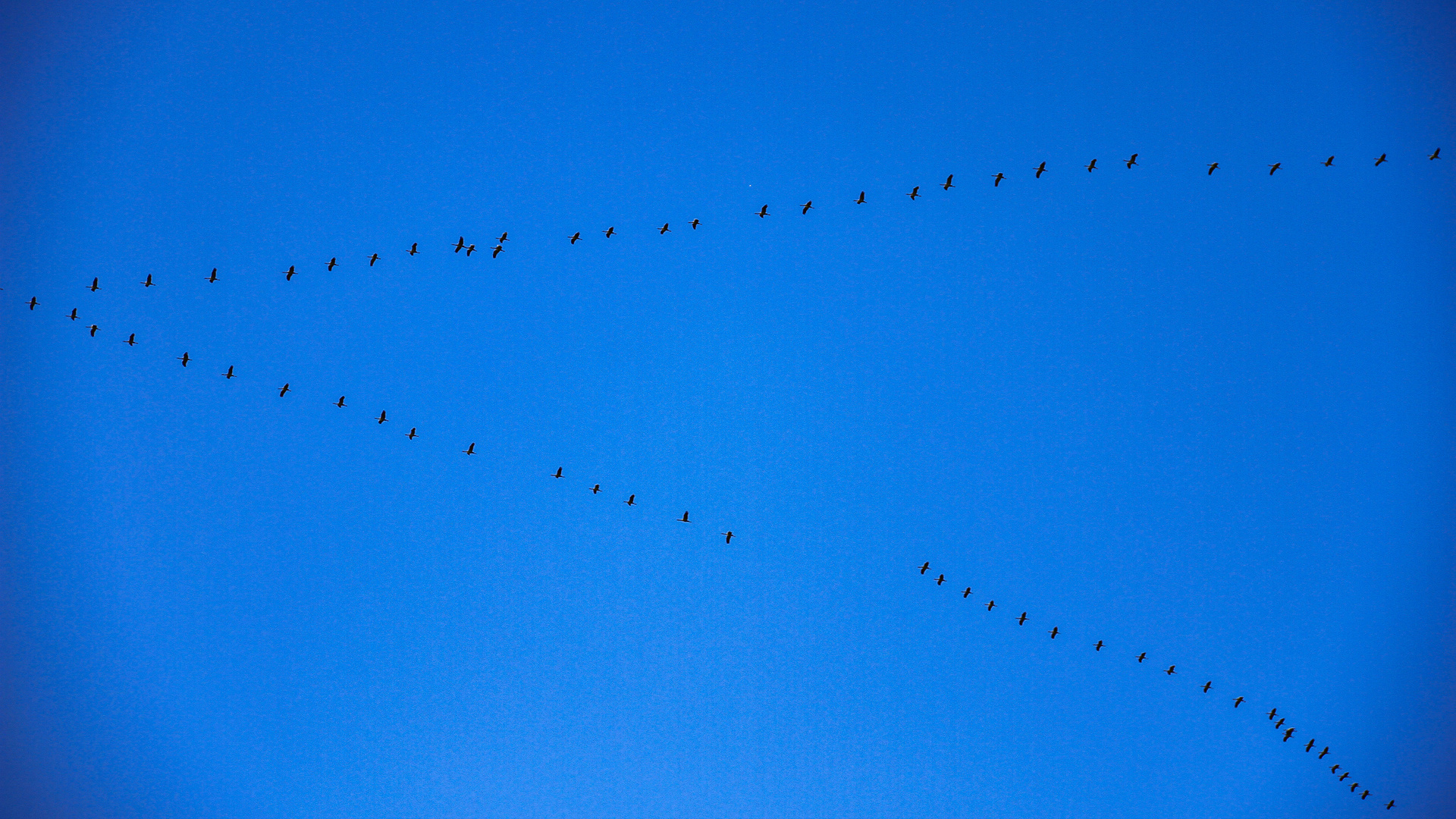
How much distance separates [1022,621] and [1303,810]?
804cm

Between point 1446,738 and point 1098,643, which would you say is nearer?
point 1098,643

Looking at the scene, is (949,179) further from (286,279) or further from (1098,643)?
(286,279)

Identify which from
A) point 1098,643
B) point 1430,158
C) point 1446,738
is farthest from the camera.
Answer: point 1446,738

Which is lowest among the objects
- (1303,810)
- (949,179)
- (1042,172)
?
(1303,810)

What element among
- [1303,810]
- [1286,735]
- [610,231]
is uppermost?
[610,231]

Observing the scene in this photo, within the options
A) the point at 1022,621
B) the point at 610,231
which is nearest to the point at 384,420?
the point at 610,231

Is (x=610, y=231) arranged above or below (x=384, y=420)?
above

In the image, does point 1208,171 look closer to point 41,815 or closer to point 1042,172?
point 1042,172

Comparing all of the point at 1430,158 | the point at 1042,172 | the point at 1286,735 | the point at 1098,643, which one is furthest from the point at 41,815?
the point at 1430,158

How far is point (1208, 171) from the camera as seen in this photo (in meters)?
12.9

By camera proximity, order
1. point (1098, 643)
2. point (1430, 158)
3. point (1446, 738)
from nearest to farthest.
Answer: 1. point (1430, 158)
2. point (1098, 643)
3. point (1446, 738)

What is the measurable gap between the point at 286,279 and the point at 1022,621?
16.8 meters

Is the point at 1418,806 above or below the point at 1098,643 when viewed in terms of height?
below

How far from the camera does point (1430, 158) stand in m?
12.4
